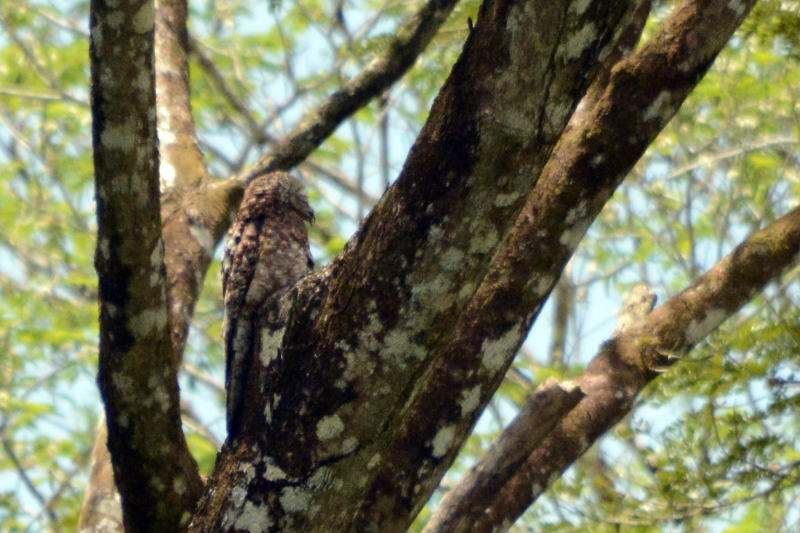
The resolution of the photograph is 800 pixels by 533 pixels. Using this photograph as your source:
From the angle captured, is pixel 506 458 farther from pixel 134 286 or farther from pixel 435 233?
pixel 134 286

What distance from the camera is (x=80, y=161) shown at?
9367 mm

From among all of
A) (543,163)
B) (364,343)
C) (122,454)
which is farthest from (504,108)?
(122,454)

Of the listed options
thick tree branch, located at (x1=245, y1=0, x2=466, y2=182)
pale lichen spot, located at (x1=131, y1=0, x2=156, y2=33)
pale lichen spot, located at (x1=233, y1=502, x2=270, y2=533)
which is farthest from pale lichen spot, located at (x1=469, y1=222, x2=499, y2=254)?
thick tree branch, located at (x1=245, y1=0, x2=466, y2=182)

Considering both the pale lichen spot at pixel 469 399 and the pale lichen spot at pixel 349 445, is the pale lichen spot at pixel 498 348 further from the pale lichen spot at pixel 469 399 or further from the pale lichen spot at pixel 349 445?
Result: the pale lichen spot at pixel 349 445

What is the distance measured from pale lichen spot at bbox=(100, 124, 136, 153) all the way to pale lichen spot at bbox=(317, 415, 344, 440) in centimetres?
93

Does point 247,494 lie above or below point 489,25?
below

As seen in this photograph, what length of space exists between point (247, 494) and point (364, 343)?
0.59 meters

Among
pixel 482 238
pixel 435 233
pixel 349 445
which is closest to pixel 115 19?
pixel 435 233

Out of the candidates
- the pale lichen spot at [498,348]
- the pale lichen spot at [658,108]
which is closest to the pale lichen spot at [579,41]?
the pale lichen spot at [658,108]

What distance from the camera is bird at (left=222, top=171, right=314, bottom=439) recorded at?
9.48ft

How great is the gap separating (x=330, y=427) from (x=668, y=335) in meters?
1.80

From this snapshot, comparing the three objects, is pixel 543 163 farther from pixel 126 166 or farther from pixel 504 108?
pixel 126 166

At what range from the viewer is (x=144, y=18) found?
214 centimetres

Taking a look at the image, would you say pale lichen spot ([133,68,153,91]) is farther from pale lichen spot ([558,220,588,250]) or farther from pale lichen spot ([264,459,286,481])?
→ pale lichen spot ([558,220,588,250])
